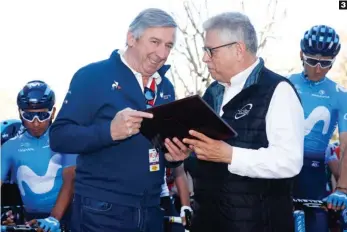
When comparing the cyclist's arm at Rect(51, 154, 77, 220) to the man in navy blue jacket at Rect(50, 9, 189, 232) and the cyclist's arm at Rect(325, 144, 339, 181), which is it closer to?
the man in navy blue jacket at Rect(50, 9, 189, 232)

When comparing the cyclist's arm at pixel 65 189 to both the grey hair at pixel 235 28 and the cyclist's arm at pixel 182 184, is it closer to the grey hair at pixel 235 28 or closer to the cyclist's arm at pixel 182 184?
the cyclist's arm at pixel 182 184

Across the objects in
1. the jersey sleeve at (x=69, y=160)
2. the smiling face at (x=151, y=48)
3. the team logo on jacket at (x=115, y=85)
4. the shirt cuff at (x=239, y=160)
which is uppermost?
the smiling face at (x=151, y=48)

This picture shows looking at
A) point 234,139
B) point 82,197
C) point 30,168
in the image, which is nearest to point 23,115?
point 30,168

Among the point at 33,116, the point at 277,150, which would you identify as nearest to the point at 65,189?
the point at 33,116

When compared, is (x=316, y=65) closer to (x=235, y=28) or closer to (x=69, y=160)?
(x=69, y=160)

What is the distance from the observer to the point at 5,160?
7.30m

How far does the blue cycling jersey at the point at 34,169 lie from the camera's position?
23.6 feet

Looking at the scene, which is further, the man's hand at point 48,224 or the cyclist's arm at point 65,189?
the cyclist's arm at point 65,189

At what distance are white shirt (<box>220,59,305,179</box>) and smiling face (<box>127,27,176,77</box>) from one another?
82 centimetres

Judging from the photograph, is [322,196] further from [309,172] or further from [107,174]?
[107,174]

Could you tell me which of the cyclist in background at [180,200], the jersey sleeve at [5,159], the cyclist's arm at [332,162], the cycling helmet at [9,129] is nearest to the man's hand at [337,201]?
the cyclist's arm at [332,162]

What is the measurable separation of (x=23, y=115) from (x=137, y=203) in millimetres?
2988

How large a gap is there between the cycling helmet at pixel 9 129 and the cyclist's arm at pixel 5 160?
0.96 feet

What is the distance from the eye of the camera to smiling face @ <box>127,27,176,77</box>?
4.84 m
